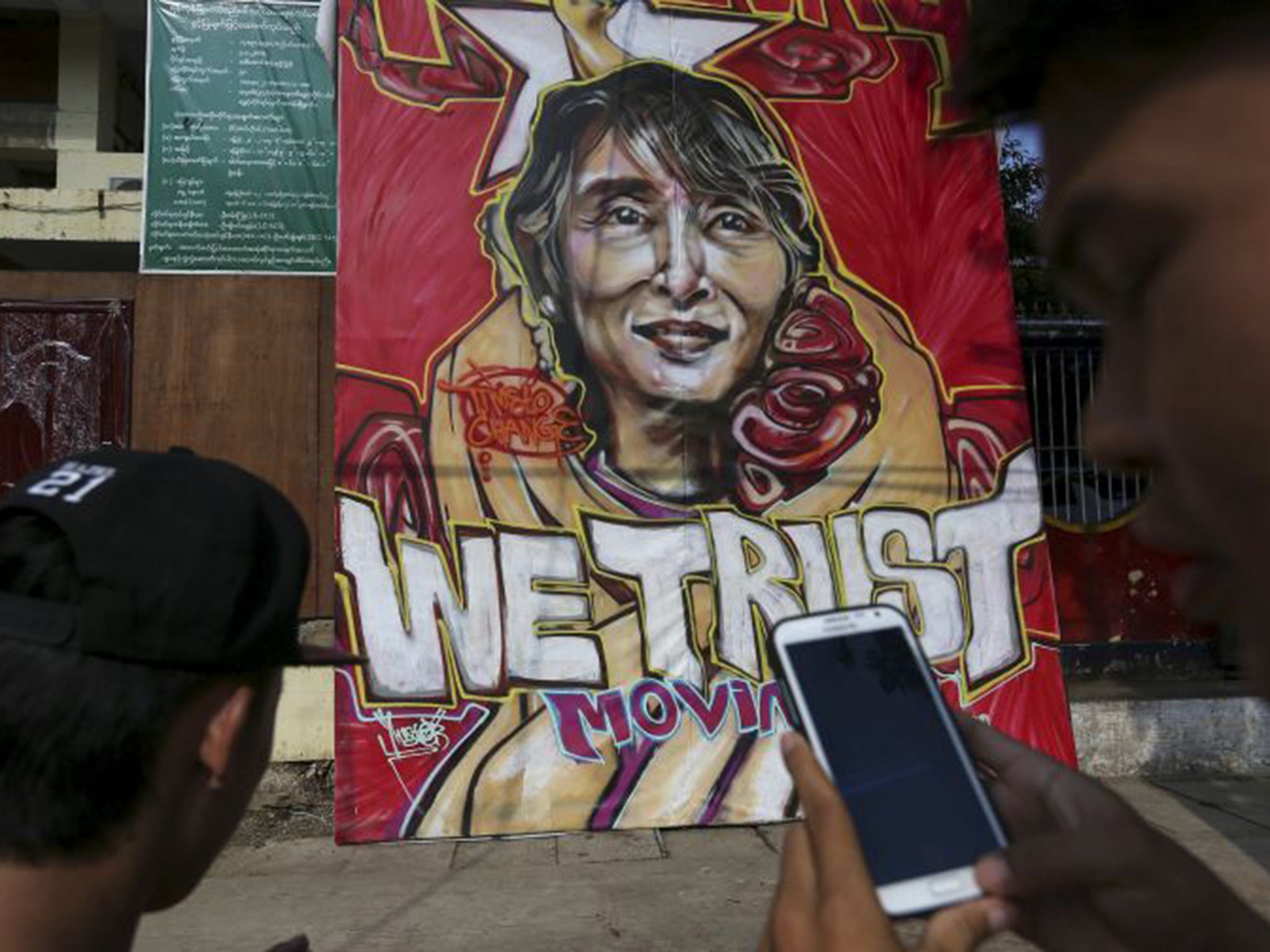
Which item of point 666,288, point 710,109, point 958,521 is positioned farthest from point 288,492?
point 958,521

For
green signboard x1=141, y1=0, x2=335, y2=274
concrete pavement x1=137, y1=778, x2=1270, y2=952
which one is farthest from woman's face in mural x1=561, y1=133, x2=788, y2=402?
green signboard x1=141, y1=0, x2=335, y2=274

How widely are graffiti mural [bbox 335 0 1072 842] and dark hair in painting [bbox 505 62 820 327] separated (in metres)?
0.02

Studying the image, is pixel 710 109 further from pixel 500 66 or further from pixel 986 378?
pixel 986 378

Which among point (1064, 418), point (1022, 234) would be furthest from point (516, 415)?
point (1022, 234)

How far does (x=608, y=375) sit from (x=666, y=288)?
60 cm

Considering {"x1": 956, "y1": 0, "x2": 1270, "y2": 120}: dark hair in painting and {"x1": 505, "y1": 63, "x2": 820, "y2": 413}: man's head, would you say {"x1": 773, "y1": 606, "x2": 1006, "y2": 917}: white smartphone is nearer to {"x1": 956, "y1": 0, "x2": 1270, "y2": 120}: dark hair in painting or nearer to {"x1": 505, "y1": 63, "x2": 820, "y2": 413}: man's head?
{"x1": 956, "y1": 0, "x2": 1270, "y2": 120}: dark hair in painting

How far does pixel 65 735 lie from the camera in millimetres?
1075

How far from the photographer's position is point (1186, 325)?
603 millimetres

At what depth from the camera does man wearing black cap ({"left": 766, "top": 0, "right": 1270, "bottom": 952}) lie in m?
0.58

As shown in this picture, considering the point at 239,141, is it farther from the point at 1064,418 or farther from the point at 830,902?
the point at 830,902

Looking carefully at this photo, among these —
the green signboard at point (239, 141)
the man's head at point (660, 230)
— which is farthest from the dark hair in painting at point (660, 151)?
the green signboard at point (239, 141)

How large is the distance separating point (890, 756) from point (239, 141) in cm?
855

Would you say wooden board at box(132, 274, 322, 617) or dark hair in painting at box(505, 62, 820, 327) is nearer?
dark hair in painting at box(505, 62, 820, 327)

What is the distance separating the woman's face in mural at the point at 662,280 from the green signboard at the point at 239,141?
3.10 meters
